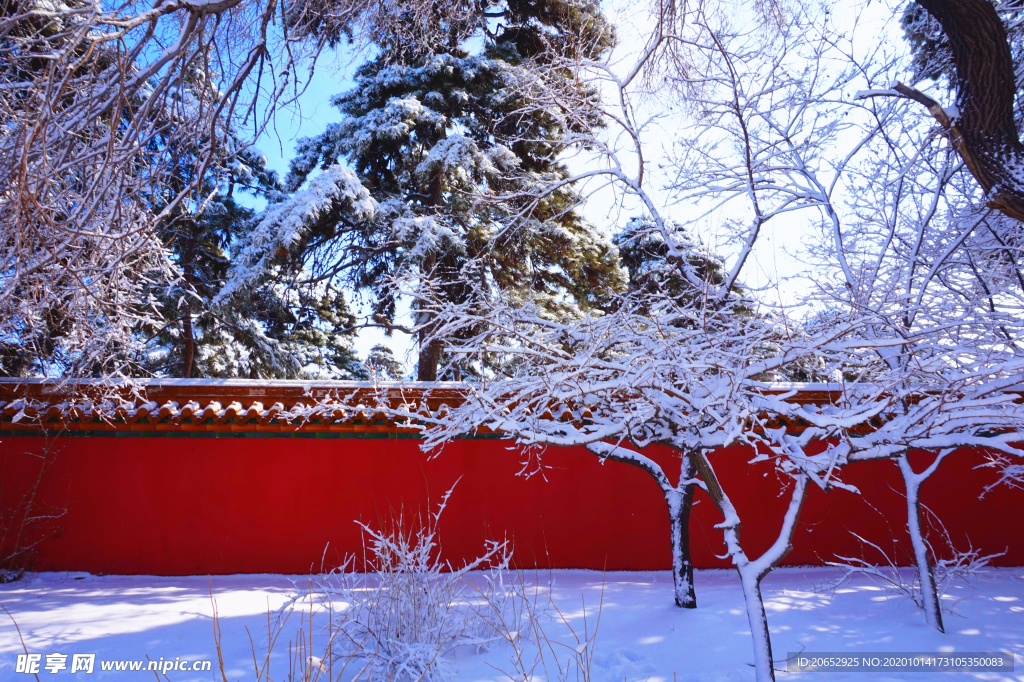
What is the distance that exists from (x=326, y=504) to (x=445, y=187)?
5.78m

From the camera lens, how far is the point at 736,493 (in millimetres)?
6141

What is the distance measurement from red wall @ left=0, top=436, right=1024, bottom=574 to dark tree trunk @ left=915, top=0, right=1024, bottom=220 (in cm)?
386

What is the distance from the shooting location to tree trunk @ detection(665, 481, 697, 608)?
4273mm

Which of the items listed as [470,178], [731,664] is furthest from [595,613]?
[470,178]

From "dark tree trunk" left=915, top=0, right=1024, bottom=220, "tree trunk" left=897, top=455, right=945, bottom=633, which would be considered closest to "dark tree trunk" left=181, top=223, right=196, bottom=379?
"tree trunk" left=897, top=455, right=945, bottom=633

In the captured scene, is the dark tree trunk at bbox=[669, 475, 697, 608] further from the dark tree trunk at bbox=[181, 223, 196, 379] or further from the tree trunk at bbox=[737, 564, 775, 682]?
the dark tree trunk at bbox=[181, 223, 196, 379]

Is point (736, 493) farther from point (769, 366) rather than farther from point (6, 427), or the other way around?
point (6, 427)

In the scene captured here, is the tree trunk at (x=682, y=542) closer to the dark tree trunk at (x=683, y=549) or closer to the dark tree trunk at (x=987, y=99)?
the dark tree trunk at (x=683, y=549)

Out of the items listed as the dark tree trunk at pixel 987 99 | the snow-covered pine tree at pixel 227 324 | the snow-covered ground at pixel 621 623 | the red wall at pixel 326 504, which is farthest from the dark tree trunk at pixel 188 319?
the dark tree trunk at pixel 987 99

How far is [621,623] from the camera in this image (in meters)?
4.23

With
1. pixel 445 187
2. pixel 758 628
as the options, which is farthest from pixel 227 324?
pixel 758 628

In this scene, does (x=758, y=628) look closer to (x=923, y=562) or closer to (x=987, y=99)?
(x=923, y=562)

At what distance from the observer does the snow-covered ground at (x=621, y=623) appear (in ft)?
11.4

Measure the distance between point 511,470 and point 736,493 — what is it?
2.40 meters
